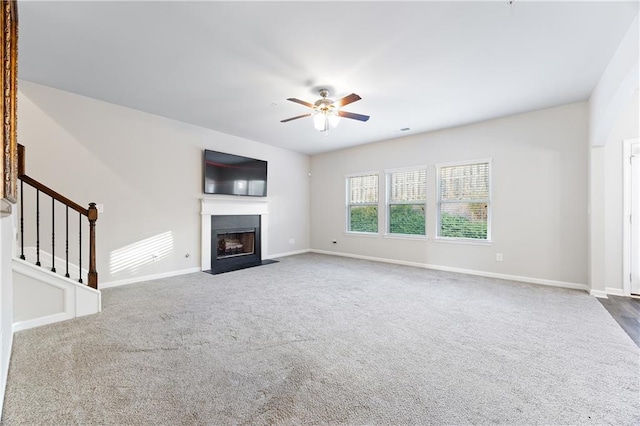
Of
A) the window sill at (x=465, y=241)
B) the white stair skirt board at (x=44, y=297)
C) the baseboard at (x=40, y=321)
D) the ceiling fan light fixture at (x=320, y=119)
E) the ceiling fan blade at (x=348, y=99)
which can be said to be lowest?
the baseboard at (x=40, y=321)

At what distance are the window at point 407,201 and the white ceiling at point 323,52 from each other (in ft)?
5.60

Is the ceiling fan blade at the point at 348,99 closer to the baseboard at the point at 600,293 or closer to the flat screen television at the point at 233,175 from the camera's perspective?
the flat screen television at the point at 233,175

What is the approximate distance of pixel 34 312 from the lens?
2.58 metres

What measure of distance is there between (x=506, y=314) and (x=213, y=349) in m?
2.98

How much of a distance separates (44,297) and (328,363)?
281 centimetres

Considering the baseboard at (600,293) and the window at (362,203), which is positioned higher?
the window at (362,203)

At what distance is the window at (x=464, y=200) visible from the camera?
4772mm

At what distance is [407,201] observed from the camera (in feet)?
18.8

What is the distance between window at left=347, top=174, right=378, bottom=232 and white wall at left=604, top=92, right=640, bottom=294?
11.9 feet

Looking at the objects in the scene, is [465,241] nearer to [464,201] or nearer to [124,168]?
[464,201]

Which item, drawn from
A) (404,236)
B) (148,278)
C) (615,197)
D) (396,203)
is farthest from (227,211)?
(615,197)

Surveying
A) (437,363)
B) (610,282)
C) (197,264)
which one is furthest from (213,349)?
(610,282)

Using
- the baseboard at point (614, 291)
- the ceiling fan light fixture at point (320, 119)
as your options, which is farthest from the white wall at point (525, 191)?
the ceiling fan light fixture at point (320, 119)

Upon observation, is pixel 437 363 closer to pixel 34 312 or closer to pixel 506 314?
pixel 506 314
